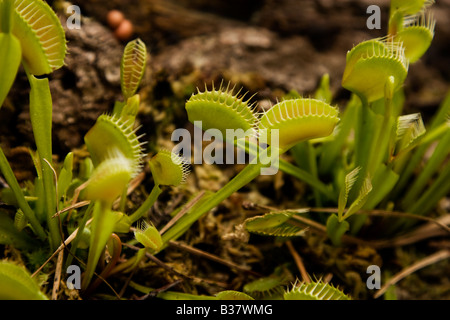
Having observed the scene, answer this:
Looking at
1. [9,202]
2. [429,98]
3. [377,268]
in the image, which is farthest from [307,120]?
[429,98]

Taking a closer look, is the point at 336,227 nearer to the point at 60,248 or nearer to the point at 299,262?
the point at 299,262

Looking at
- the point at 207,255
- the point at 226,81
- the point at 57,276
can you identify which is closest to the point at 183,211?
the point at 207,255
